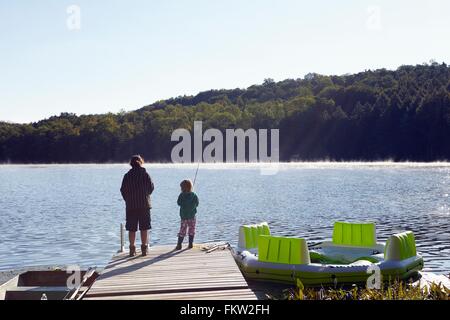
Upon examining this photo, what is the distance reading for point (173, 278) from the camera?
10.6 m

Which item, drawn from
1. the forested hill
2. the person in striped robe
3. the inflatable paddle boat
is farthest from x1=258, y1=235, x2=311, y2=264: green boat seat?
the forested hill

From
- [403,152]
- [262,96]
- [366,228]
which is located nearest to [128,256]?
[366,228]

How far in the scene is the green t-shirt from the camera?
1319 centimetres

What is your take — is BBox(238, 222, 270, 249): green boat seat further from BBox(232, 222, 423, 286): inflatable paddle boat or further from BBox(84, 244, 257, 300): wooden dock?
BBox(84, 244, 257, 300): wooden dock

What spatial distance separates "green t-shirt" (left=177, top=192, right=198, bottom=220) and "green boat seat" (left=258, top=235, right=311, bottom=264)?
6.01 feet

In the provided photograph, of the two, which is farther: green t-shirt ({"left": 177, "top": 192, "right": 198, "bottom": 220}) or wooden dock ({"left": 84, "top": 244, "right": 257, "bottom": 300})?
green t-shirt ({"left": 177, "top": 192, "right": 198, "bottom": 220})

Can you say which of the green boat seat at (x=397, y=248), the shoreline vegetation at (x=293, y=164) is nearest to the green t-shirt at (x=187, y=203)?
the green boat seat at (x=397, y=248)

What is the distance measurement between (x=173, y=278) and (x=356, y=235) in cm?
710

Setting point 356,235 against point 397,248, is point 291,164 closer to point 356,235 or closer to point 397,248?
point 356,235

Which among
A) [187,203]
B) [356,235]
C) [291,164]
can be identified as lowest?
[291,164]

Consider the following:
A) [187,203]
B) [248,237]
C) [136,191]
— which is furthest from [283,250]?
[136,191]

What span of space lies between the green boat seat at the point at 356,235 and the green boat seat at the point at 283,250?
2.81 metres

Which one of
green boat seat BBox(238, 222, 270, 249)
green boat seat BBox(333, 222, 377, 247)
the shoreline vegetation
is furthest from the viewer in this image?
the shoreline vegetation

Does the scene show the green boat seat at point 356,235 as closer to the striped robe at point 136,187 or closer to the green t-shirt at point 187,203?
the green t-shirt at point 187,203
